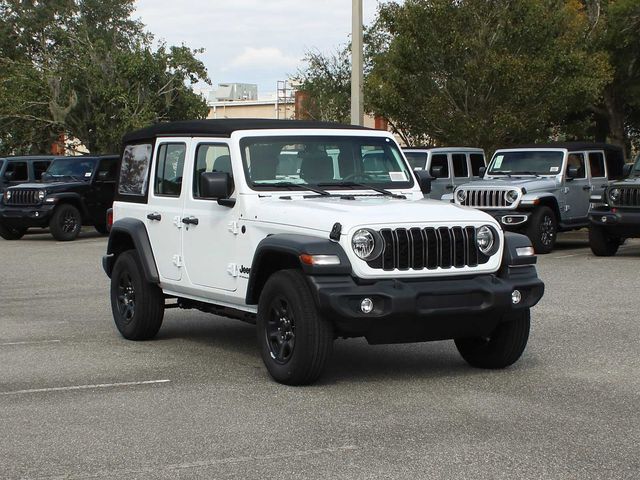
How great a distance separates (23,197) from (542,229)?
1125 cm

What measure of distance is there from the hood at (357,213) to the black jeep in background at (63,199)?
16.2 metres

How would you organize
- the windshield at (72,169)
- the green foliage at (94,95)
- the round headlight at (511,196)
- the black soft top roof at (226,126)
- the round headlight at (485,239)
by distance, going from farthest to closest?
the green foliage at (94,95)
the windshield at (72,169)
the round headlight at (511,196)
the black soft top roof at (226,126)
the round headlight at (485,239)

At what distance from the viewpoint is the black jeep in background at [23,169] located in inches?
1102

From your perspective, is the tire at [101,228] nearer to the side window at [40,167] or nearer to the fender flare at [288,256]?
the side window at [40,167]

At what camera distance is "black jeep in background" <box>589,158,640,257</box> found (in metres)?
18.7

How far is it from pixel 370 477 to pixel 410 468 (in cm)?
28

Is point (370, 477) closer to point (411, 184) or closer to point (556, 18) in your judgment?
point (411, 184)

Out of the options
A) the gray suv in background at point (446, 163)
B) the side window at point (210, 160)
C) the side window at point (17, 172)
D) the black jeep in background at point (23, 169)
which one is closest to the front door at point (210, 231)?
the side window at point (210, 160)

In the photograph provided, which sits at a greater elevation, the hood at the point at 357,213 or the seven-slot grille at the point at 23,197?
the hood at the point at 357,213

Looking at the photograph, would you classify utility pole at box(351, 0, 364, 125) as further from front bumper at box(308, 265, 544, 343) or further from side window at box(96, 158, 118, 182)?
front bumper at box(308, 265, 544, 343)

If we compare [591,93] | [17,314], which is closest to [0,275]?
[17,314]

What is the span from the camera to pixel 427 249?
8.33 meters

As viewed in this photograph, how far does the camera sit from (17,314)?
42.4 ft

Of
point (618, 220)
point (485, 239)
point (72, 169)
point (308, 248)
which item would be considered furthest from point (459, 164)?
point (308, 248)
